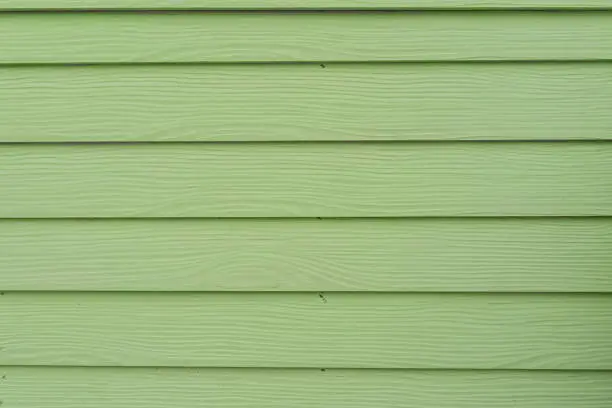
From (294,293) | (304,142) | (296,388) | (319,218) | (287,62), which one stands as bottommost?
(296,388)

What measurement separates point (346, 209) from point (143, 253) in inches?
18.4

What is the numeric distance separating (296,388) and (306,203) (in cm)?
43

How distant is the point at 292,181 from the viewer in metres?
1.48

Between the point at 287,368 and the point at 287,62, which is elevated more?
the point at 287,62

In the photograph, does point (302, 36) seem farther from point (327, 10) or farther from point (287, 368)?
point (287, 368)

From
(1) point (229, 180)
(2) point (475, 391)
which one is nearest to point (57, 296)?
(1) point (229, 180)

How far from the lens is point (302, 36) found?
145 cm

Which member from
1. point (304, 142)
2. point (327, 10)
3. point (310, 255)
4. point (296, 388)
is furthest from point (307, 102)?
point (296, 388)

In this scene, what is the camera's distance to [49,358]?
5.05ft

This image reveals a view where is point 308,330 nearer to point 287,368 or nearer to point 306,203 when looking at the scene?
point 287,368

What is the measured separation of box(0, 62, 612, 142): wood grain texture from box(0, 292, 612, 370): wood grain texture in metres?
0.37
